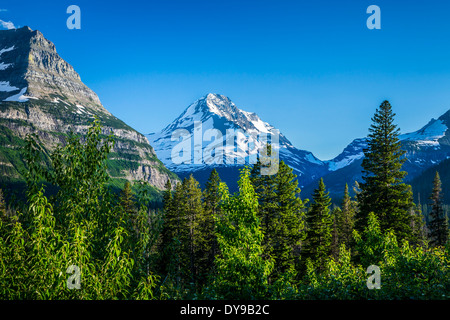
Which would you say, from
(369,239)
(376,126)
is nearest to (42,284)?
(369,239)

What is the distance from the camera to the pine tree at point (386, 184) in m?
24.7

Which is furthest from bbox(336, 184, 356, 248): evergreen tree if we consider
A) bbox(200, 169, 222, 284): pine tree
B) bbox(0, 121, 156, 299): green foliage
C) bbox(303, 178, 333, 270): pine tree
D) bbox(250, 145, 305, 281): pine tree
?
bbox(0, 121, 156, 299): green foliage

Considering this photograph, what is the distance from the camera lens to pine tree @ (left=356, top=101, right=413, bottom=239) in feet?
81.1

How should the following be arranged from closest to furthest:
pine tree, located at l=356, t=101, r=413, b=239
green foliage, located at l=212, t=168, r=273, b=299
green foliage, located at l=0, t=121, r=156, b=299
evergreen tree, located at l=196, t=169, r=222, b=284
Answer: green foliage, located at l=0, t=121, r=156, b=299 < green foliage, located at l=212, t=168, r=273, b=299 < pine tree, located at l=356, t=101, r=413, b=239 < evergreen tree, located at l=196, t=169, r=222, b=284

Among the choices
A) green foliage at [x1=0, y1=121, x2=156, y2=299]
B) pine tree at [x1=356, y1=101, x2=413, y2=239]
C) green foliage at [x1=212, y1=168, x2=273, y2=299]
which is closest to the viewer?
green foliage at [x1=0, y1=121, x2=156, y2=299]

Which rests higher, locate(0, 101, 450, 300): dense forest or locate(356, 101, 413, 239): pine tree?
locate(356, 101, 413, 239): pine tree

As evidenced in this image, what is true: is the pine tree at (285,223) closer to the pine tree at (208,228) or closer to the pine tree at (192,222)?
the pine tree at (208,228)

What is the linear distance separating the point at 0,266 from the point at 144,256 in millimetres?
2639

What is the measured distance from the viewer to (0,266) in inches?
205

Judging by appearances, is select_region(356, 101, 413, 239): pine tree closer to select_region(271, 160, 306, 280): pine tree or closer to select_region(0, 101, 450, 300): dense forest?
select_region(271, 160, 306, 280): pine tree

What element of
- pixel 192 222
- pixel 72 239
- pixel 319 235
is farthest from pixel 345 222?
pixel 72 239

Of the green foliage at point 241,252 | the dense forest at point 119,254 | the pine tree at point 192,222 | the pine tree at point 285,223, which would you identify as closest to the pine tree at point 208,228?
the pine tree at point 192,222
